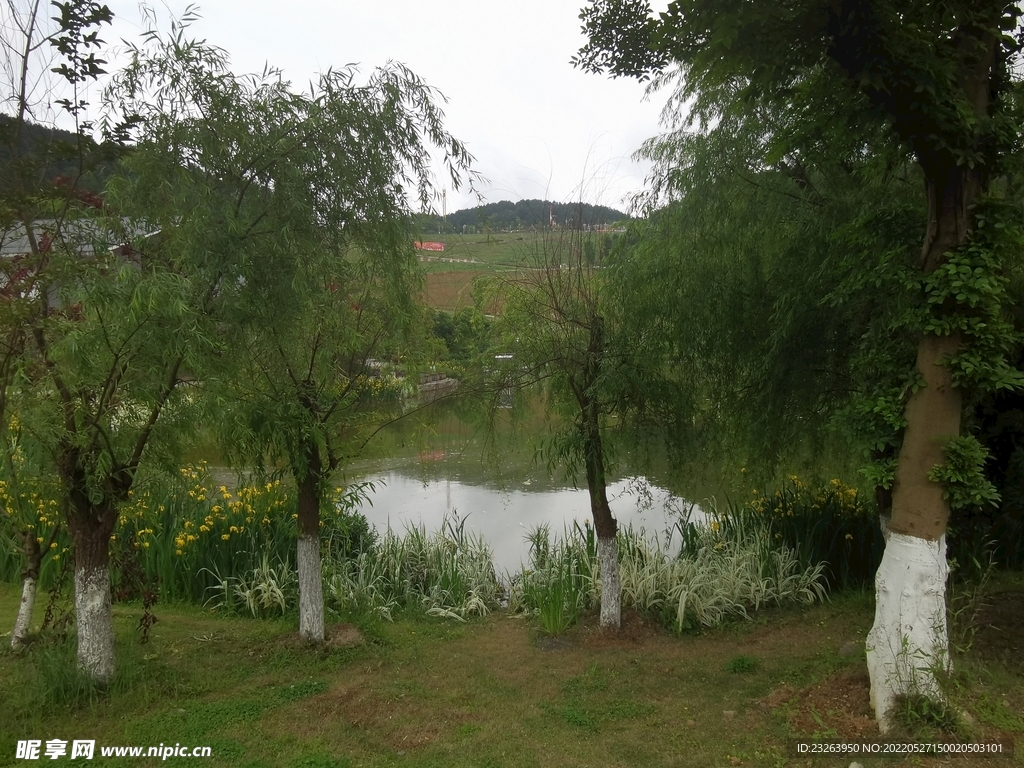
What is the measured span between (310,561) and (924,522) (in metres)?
3.67

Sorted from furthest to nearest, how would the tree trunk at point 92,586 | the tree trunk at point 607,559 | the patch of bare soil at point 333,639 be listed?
1. the tree trunk at point 607,559
2. the patch of bare soil at point 333,639
3. the tree trunk at point 92,586

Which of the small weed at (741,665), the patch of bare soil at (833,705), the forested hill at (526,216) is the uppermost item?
the forested hill at (526,216)

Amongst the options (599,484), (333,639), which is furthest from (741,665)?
(333,639)

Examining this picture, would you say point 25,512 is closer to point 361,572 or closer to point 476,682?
point 361,572

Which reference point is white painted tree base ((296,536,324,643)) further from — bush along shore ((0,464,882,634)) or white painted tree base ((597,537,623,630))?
white painted tree base ((597,537,623,630))

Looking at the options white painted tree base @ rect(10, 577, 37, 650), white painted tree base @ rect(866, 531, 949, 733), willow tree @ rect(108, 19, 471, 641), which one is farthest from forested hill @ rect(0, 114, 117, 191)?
white painted tree base @ rect(866, 531, 949, 733)

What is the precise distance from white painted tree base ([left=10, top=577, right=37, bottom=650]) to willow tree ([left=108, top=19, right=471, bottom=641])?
4.77 ft

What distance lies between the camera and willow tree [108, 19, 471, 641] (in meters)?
3.93

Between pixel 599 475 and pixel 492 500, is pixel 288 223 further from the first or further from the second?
pixel 492 500

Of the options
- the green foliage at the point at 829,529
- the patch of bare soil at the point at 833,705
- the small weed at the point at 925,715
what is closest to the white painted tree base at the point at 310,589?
the patch of bare soil at the point at 833,705

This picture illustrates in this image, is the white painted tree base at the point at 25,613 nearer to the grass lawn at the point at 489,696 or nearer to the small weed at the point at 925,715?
the grass lawn at the point at 489,696

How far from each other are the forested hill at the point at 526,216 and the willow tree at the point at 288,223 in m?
0.38

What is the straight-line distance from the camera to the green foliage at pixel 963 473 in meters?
3.31

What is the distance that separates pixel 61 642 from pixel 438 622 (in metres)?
2.69
